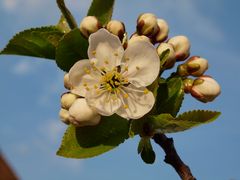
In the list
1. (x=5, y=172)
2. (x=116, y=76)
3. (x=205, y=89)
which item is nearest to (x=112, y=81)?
(x=116, y=76)

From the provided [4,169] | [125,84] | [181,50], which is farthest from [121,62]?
[4,169]

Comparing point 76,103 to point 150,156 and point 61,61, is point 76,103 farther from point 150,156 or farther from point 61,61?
point 150,156

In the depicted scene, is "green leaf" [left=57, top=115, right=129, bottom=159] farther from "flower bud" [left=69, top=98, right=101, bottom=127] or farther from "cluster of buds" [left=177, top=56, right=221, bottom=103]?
"cluster of buds" [left=177, top=56, right=221, bottom=103]

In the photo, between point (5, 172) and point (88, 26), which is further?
point (5, 172)

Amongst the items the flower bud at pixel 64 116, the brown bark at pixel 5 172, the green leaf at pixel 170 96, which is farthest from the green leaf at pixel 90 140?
the brown bark at pixel 5 172

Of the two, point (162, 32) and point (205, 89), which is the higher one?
point (162, 32)

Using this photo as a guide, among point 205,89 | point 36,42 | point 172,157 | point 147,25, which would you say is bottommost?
point 172,157

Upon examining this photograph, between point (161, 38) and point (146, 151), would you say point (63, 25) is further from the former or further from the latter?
point (146, 151)

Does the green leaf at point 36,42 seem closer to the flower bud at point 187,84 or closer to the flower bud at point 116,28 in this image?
the flower bud at point 116,28
